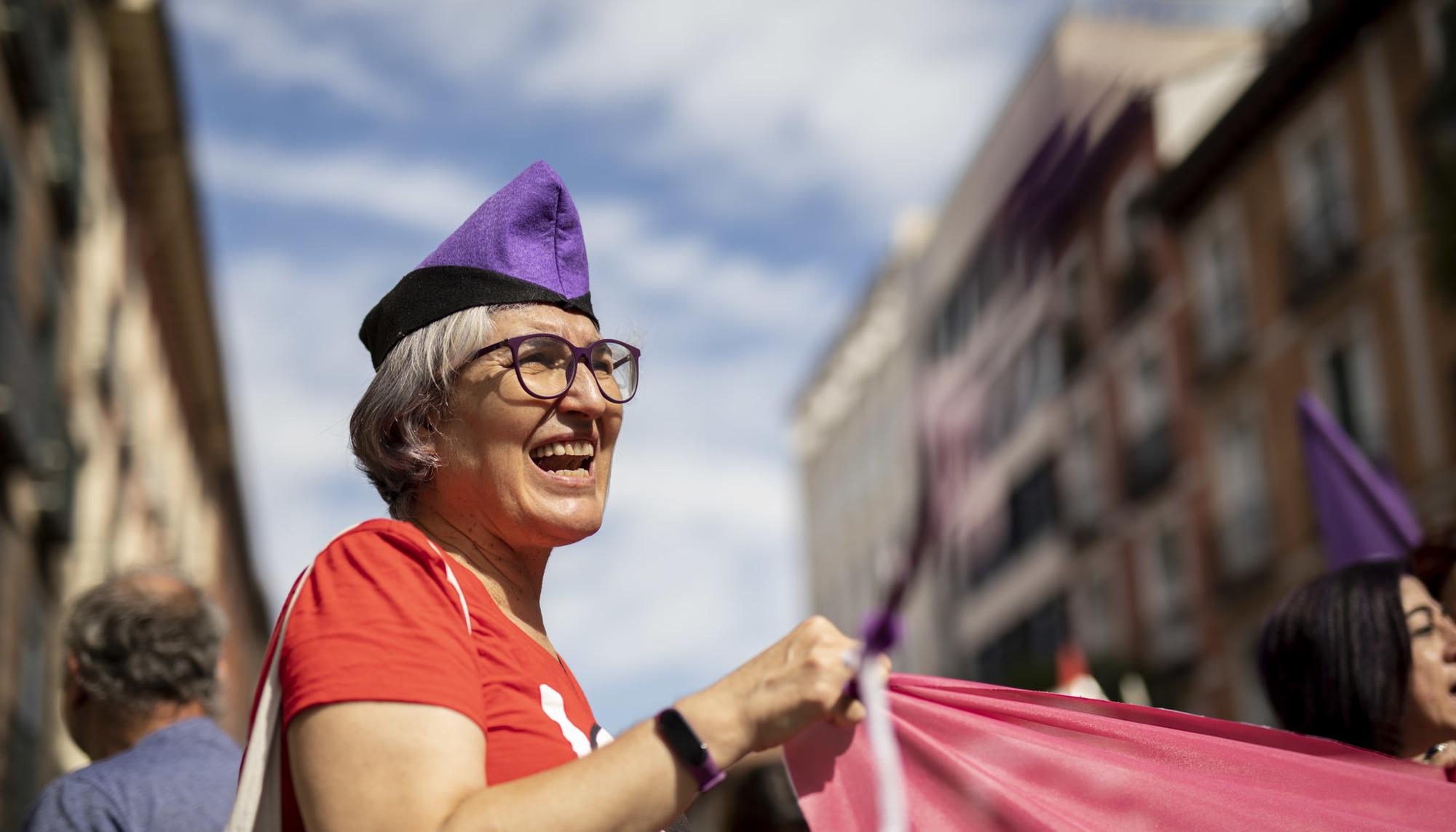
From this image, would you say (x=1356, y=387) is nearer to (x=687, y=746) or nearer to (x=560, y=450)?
(x=560, y=450)

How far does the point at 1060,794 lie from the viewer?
219 centimetres

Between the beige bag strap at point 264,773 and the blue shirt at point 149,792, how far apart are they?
1.14 m

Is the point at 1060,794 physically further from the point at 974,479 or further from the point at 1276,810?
the point at 974,479

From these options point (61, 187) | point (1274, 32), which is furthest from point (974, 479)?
point (1274, 32)

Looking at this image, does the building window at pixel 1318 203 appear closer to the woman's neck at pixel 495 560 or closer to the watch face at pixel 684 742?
the woman's neck at pixel 495 560

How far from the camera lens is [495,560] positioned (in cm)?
224

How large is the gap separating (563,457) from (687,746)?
2.09 ft

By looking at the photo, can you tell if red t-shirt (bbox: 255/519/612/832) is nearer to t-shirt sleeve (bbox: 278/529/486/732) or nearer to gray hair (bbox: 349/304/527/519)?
t-shirt sleeve (bbox: 278/529/486/732)

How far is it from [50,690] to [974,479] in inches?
597

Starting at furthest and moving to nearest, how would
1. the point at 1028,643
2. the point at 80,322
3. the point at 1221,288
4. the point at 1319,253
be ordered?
the point at 1028,643 < the point at 1221,288 < the point at 1319,253 < the point at 80,322

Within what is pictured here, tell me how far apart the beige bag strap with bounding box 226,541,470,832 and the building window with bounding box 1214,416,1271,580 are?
23.4 metres

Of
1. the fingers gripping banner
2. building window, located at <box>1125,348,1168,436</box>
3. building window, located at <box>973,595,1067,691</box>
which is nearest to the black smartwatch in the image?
the fingers gripping banner

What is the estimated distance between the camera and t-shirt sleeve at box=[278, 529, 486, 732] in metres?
1.76

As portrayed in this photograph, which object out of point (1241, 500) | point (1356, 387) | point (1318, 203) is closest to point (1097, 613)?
point (1241, 500)
